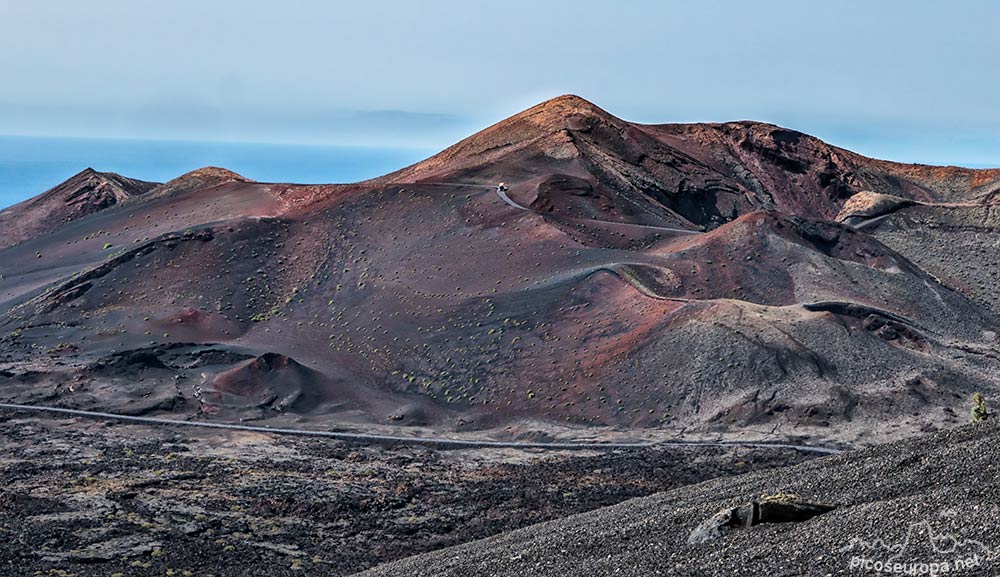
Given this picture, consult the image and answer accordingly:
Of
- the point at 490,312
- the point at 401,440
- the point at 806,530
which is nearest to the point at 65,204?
the point at 490,312

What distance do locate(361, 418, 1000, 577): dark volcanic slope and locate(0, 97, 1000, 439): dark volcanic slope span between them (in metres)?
14.8

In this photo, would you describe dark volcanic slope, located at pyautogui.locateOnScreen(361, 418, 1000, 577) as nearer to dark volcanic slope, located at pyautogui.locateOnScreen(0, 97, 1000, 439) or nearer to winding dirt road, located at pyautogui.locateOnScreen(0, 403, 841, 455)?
winding dirt road, located at pyautogui.locateOnScreen(0, 403, 841, 455)

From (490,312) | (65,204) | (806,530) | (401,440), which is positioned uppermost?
(65,204)

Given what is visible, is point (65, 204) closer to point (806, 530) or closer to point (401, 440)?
point (401, 440)

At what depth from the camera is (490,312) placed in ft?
144

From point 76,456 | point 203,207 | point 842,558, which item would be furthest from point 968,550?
point 203,207

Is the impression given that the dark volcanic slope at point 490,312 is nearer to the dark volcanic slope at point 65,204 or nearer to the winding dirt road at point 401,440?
the winding dirt road at point 401,440

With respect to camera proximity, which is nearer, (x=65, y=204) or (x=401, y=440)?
(x=401, y=440)

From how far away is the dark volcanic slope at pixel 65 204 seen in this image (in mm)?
67562

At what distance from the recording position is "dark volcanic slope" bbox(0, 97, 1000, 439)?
38.9 meters

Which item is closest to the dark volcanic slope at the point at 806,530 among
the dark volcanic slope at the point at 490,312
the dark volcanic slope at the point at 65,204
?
the dark volcanic slope at the point at 490,312

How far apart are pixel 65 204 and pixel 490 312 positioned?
35492mm

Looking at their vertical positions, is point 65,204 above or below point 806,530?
above

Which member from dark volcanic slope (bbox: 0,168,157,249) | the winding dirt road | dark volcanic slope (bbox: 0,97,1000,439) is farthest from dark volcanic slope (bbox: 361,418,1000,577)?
dark volcanic slope (bbox: 0,168,157,249)
